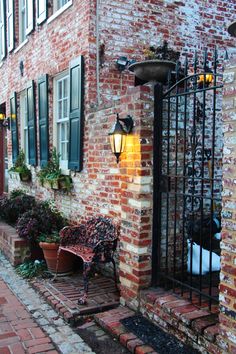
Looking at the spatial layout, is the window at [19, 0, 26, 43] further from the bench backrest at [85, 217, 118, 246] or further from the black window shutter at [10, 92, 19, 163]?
the bench backrest at [85, 217, 118, 246]

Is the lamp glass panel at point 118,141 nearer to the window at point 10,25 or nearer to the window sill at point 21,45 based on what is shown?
the window sill at point 21,45

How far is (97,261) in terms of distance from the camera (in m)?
4.12

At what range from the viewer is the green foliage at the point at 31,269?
5.12 meters

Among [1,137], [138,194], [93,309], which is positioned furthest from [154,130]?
[1,137]

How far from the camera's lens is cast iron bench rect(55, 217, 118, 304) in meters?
4.07

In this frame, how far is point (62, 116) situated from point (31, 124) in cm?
136

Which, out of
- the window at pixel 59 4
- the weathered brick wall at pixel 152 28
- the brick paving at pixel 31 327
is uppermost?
the window at pixel 59 4

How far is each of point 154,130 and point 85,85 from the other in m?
2.04

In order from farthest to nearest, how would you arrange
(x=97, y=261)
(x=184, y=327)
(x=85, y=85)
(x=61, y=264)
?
(x=85, y=85), (x=61, y=264), (x=97, y=261), (x=184, y=327)

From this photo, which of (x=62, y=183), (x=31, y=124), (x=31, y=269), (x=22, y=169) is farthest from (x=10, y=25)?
(x=31, y=269)

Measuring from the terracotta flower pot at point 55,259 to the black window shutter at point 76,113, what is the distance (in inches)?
47.6

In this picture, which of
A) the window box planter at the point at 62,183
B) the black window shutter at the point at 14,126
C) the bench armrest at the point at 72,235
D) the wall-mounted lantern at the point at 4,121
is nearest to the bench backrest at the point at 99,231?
the bench armrest at the point at 72,235

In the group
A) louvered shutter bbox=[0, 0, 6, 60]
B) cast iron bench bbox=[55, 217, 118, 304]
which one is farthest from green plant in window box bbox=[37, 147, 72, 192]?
louvered shutter bbox=[0, 0, 6, 60]

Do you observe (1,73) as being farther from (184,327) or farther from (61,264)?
(184,327)
